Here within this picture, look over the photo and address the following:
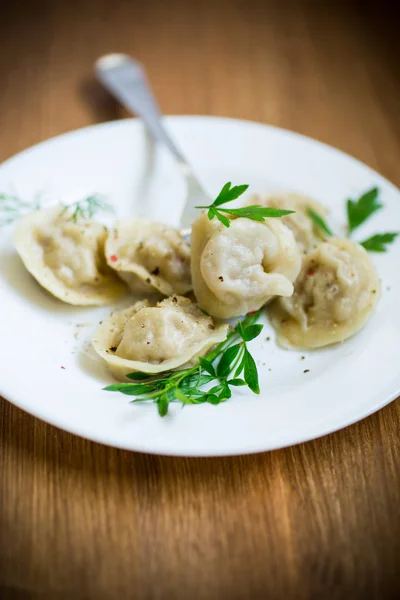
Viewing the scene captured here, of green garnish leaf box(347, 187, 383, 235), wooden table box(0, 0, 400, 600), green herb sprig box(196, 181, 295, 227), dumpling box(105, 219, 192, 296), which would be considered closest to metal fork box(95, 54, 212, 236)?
dumpling box(105, 219, 192, 296)

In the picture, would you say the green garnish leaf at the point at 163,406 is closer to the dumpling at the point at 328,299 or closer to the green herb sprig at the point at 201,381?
the green herb sprig at the point at 201,381

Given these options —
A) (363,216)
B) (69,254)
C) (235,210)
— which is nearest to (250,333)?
(235,210)

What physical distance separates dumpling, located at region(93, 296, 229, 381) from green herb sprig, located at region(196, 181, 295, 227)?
0.40 meters

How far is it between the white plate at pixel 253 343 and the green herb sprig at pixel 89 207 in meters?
0.05

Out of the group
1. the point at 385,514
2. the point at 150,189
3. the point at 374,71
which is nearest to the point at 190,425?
the point at 385,514

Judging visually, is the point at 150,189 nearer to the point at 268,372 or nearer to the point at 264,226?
the point at 264,226

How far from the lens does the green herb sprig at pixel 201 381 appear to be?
228 centimetres

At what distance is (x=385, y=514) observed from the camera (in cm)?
221

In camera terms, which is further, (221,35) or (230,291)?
(221,35)

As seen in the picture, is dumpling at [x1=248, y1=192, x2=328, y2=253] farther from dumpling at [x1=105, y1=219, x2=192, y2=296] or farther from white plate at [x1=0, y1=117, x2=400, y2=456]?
dumpling at [x1=105, y1=219, x2=192, y2=296]

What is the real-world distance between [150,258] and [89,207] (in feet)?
1.41

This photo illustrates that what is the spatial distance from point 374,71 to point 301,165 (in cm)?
160

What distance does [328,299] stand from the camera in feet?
9.23

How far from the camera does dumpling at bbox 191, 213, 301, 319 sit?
2590mm
